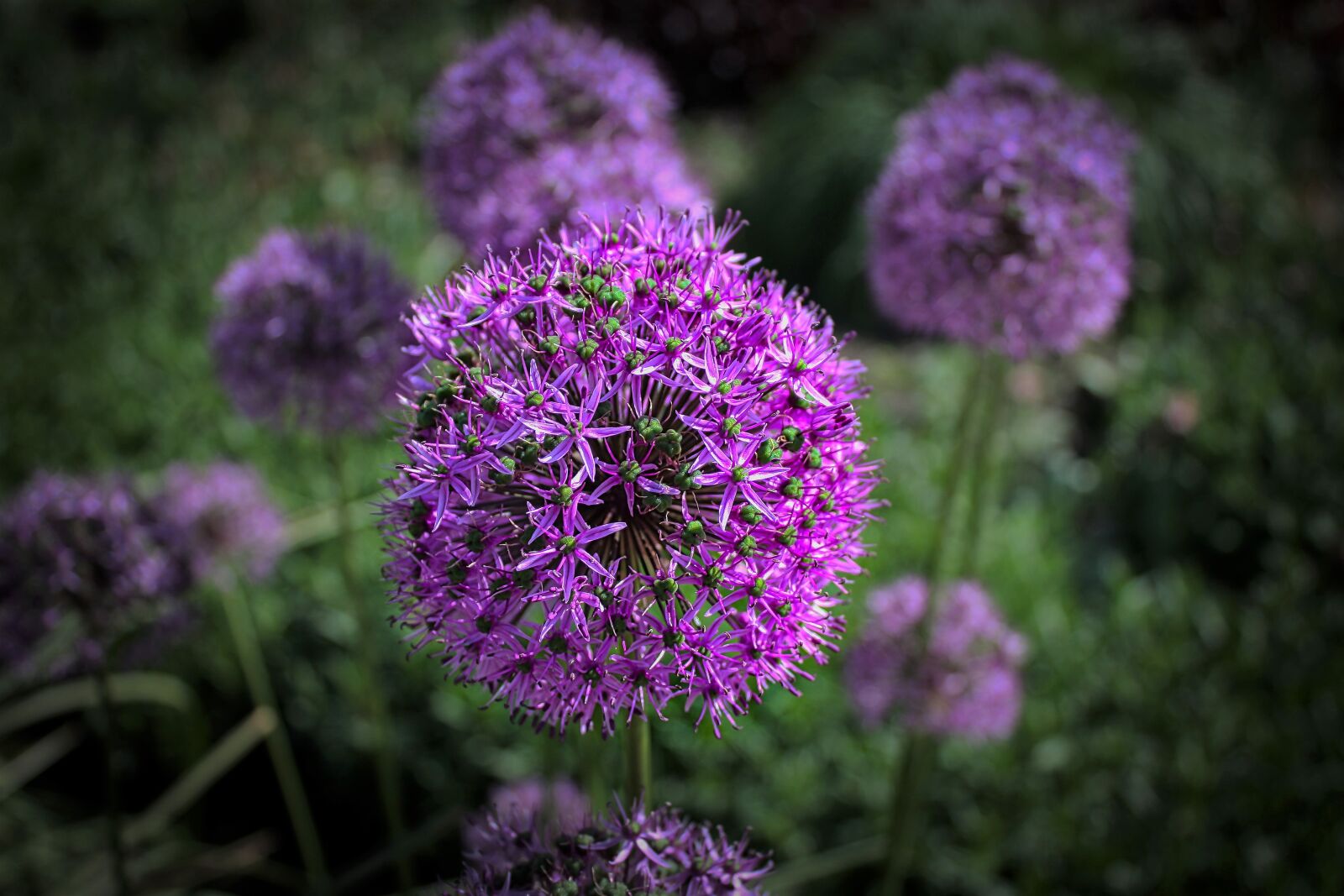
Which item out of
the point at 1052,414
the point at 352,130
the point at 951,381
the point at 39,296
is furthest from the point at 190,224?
the point at 1052,414

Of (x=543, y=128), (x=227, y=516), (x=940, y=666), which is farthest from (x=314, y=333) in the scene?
(x=940, y=666)

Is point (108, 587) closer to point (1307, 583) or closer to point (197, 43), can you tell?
point (1307, 583)

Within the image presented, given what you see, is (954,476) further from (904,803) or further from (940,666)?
(904,803)

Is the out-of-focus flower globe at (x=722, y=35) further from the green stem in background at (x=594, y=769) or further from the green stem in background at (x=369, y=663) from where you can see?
the green stem in background at (x=594, y=769)

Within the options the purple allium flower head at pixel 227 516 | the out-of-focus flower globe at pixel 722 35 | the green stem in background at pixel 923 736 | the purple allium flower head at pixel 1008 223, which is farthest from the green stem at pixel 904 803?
the out-of-focus flower globe at pixel 722 35

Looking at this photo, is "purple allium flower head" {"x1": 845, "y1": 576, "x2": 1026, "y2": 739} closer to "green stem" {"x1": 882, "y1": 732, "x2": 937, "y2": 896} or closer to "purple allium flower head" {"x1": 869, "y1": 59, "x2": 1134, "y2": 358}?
"green stem" {"x1": 882, "y1": 732, "x2": 937, "y2": 896}
